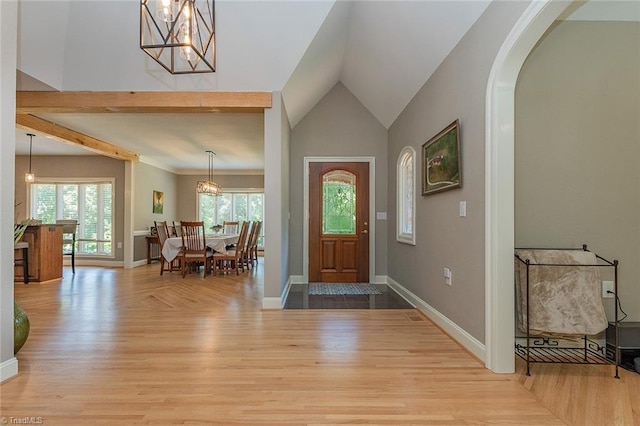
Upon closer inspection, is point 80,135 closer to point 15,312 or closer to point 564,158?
point 15,312

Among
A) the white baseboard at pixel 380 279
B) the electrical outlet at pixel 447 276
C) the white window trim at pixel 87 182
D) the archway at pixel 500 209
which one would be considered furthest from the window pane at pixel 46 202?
the archway at pixel 500 209

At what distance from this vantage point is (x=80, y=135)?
5777 millimetres

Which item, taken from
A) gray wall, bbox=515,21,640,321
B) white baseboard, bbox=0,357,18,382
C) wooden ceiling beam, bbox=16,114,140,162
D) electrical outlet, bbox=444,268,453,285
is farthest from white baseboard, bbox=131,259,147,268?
gray wall, bbox=515,21,640,321

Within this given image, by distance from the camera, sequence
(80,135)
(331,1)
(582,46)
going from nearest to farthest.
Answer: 1. (582,46)
2. (331,1)
3. (80,135)

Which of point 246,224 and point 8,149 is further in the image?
point 246,224

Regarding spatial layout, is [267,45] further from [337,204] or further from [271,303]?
[271,303]

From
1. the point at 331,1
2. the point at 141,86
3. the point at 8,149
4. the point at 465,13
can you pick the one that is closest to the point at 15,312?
the point at 8,149

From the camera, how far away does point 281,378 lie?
2.14 meters

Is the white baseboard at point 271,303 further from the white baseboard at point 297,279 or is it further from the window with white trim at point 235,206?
the window with white trim at point 235,206

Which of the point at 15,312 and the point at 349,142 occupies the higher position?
the point at 349,142

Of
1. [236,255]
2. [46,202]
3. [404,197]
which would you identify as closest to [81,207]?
[46,202]

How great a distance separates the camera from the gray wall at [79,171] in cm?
751

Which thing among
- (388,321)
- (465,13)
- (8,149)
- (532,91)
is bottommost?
(388,321)

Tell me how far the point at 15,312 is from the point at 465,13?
13.3 ft
